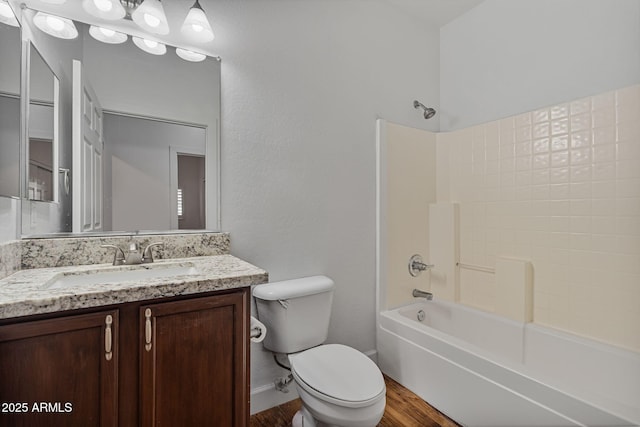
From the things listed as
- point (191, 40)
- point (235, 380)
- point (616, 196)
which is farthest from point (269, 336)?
point (616, 196)

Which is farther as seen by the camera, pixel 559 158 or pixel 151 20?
pixel 559 158

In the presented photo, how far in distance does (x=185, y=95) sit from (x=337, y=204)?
105 cm

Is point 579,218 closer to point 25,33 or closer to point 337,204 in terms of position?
point 337,204

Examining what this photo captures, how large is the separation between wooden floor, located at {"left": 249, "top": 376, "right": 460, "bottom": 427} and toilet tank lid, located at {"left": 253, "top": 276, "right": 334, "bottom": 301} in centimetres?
68

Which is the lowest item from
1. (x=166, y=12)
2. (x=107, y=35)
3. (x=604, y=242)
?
(x=604, y=242)

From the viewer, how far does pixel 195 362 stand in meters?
1.07

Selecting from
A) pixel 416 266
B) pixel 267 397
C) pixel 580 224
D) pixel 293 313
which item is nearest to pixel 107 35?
pixel 293 313

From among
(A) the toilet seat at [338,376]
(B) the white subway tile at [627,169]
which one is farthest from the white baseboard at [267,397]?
(B) the white subway tile at [627,169]

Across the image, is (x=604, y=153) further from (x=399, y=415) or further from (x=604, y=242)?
(x=399, y=415)

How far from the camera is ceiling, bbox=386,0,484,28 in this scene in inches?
88.6

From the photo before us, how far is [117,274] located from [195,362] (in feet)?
1.62

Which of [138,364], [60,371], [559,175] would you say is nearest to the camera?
[60,371]

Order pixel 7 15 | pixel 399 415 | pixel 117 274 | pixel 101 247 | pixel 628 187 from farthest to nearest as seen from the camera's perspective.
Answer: pixel 399 415 → pixel 628 187 → pixel 101 247 → pixel 117 274 → pixel 7 15

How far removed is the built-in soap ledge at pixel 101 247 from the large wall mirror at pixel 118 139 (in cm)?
6
